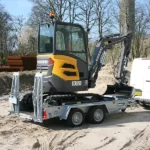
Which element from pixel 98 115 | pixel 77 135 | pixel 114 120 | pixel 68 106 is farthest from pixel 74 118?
pixel 114 120

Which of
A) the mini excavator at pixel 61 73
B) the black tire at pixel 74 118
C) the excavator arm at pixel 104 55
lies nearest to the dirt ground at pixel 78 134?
the black tire at pixel 74 118

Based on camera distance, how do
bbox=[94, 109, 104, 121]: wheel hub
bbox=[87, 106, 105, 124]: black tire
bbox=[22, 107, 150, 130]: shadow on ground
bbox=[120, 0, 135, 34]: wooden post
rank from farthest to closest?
bbox=[120, 0, 135, 34]: wooden post, bbox=[94, 109, 104, 121]: wheel hub, bbox=[87, 106, 105, 124]: black tire, bbox=[22, 107, 150, 130]: shadow on ground

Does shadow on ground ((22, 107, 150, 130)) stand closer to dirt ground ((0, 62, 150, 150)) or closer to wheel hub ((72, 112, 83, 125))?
dirt ground ((0, 62, 150, 150))

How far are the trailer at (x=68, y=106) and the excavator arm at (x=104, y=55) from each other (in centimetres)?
74

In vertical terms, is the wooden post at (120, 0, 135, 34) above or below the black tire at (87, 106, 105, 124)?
above

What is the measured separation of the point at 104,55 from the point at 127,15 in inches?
559

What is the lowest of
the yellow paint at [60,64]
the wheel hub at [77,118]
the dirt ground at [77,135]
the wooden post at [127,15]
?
the dirt ground at [77,135]

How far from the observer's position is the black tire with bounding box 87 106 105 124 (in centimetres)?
958

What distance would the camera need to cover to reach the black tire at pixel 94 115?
9.58 meters

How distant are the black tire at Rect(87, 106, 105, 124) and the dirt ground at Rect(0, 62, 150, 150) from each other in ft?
0.59

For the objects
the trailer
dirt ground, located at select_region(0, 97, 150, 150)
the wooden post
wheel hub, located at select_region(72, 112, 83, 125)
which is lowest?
dirt ground, located at select_region(0, 97, 150, 150)

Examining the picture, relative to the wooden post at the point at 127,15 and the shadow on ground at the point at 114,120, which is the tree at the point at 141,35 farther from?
the shadow on ground at the point at 114,120

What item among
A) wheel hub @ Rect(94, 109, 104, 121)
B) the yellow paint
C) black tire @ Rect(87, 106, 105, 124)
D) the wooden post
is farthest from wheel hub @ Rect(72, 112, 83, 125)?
the wooden post

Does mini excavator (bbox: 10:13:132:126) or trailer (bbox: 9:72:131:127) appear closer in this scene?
trailer (bbox: 9:72:131:127)
